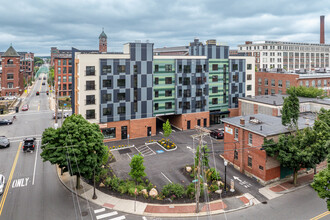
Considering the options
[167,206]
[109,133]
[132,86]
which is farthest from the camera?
[132,86]

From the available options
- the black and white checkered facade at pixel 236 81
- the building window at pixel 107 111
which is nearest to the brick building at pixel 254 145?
the building window at pixel 107 111

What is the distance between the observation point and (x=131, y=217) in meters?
22.1

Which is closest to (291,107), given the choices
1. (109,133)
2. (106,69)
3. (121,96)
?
(121,96)

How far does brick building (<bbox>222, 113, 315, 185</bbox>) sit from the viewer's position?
93.4 ft

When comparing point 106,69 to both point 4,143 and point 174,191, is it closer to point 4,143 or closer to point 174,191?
point 4,143

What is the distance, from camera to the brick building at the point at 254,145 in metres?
28.5

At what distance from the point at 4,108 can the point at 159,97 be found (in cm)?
5537

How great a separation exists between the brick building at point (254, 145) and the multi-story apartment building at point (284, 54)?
99317 millimetres

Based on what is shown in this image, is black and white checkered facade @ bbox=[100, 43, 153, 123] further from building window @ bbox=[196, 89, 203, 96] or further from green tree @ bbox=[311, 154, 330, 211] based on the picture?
green tree @ bbox=[311, 154, 330, 211]

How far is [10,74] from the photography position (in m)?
98.2

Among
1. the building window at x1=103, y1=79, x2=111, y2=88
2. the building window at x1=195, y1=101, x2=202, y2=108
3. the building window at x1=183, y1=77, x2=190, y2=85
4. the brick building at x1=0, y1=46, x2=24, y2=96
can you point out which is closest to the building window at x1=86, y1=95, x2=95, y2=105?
the building window at x1=103, y1=79, x2=111, y2=88

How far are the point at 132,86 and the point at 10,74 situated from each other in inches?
3095

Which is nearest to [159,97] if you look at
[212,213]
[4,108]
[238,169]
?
[238,169]

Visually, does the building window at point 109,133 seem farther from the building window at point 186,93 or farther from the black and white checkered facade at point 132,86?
the building window at point 186,93
